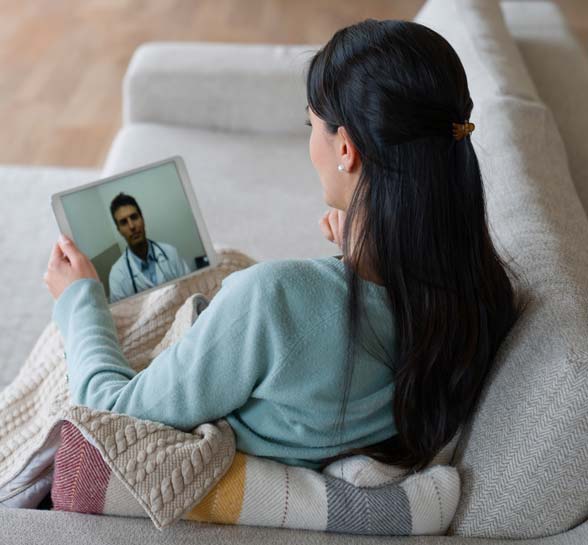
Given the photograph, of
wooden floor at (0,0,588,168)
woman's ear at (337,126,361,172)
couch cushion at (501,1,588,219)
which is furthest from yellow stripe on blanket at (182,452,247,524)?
wooden floor at (0,0,588,168)

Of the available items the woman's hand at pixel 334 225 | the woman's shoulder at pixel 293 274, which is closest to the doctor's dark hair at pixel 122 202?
the woman's hand at pixel 334 225

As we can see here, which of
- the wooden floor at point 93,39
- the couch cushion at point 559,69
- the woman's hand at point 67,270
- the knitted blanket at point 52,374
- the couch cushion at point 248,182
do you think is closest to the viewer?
the knitted blanket at point 52,374

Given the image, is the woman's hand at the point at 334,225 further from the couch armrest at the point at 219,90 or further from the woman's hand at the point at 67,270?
the couch armrest at the point at 219,90

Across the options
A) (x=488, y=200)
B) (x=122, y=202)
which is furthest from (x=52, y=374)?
(x=488, y=200)

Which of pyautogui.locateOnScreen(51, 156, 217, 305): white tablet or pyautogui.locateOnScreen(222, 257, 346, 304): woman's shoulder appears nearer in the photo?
pyautogui.locateOnScreen(222, 257, 346, 304): woman's shoulder

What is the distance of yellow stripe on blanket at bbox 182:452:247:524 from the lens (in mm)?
928

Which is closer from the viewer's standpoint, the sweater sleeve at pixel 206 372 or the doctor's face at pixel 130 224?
the sweater sleeve at pixel 206 372

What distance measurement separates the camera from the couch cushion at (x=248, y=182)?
1794mm

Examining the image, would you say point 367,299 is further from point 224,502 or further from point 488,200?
point 488,200

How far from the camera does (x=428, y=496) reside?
3.14 ft

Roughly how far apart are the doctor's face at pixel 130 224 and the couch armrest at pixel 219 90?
95cm

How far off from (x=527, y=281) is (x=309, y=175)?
1.08 metres

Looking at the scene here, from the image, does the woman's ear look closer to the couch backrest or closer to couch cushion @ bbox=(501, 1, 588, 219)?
the couch backrest

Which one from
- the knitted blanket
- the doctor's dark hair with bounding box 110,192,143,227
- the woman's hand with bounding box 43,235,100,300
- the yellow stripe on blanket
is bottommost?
the yellow stripe on blanket
